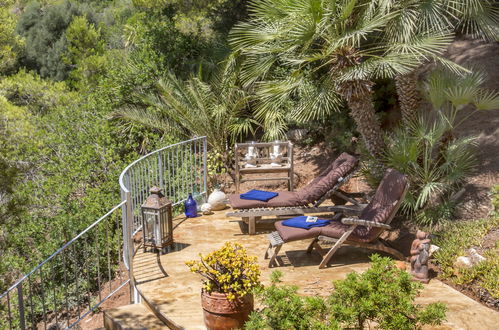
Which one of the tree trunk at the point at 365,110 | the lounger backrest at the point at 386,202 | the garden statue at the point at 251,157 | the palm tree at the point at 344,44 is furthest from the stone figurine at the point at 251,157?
the lounger backrest at the point at 386,202

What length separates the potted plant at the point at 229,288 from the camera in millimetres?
4633

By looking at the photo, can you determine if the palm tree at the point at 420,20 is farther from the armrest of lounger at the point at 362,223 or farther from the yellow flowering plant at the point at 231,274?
the yellow flowering plant at the point at 231,274

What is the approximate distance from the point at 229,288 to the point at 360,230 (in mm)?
2419

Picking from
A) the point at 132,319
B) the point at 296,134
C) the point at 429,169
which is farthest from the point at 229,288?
the point at 296,134

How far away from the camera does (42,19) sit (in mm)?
30641

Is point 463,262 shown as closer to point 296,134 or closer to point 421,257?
point 421,257

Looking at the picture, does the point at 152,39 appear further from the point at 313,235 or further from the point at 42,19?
the point at 42,19

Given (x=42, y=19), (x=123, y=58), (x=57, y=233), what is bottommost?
(x=57, y=233)

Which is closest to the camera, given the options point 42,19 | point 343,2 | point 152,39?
point 343,2

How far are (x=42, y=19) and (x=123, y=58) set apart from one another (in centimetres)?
1825

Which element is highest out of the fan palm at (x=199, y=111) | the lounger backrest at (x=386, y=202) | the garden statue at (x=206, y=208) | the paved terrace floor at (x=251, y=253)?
the fan palm at (x=199, y=111)

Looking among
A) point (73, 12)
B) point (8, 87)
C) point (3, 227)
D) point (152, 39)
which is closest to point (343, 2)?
point (3, 227)

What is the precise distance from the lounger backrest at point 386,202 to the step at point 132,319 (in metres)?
2.67

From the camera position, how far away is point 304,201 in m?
7.76
